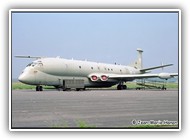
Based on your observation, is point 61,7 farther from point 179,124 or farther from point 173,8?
point 179,124

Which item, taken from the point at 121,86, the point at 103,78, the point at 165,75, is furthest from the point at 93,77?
the point at 165,75

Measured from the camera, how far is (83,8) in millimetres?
6270

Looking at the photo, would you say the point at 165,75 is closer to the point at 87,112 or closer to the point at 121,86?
the point at 87,112

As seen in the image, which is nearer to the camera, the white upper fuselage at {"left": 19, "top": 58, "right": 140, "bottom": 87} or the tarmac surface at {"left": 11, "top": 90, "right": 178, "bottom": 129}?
the tarmac surface at {"left": 11, "top": 90, "right": 178, "bottom": 129}

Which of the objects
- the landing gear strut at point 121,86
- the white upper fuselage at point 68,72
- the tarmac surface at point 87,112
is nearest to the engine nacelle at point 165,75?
the tarmac surface at point 87,112

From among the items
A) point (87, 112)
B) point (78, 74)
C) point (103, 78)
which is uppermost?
point (78, 74)

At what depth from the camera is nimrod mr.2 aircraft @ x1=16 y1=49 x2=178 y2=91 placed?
9734mm

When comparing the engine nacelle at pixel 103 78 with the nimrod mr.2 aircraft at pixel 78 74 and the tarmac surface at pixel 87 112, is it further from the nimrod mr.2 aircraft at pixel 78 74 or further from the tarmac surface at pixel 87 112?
the tarmac surface at pixel 87 112

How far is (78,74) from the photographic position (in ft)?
37.4

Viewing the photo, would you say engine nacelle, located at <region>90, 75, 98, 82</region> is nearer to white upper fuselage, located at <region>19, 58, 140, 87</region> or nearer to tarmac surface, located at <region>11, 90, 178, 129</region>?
white upper fuselage, located at <region>19, 58, 140, 87</region>

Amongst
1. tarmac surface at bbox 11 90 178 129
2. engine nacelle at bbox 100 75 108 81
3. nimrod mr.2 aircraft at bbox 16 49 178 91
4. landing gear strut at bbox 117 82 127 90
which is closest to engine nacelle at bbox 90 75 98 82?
nimrod mr.2 aircraft at bbox 16 49 178 91

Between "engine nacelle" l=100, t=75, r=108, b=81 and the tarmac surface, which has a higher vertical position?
"engine nacelle" l=100, t=75, r=108, b=81

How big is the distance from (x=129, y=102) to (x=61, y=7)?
2.64m

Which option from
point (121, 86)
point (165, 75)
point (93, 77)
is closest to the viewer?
point (165, 75)
